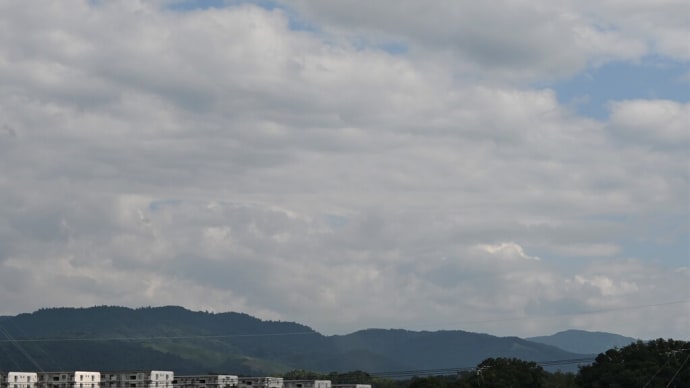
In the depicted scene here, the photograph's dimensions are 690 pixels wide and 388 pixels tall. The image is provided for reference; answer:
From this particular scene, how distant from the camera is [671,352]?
19900cm

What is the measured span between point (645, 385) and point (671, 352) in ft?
25.5

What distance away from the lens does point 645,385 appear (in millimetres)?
199500
